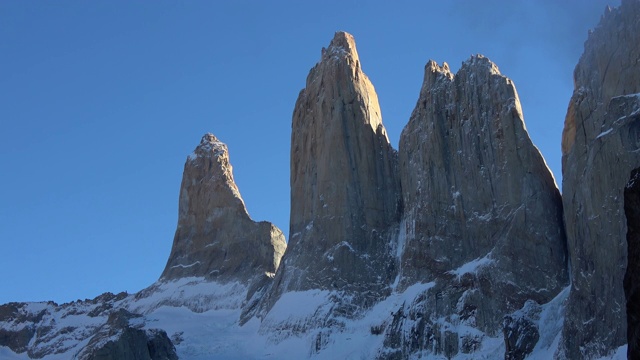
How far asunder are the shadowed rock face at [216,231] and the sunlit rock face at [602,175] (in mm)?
68287

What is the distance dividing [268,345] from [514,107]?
1455 inches

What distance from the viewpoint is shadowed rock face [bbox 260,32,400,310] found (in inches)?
4803

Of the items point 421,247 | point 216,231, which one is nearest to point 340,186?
point 421,247

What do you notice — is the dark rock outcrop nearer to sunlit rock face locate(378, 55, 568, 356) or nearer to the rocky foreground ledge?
the rocky foreground ledge

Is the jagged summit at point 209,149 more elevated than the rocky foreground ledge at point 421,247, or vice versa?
the jagged summit at point 209,149

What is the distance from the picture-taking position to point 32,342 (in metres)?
151

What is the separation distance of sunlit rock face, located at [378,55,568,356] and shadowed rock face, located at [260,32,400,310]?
17.7ft

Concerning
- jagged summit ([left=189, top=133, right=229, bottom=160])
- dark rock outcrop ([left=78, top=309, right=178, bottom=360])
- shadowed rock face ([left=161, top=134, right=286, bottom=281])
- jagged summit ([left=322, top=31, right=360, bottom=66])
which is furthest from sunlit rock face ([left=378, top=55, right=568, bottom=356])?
jagged summit ([left=189, top=133, right=229, bottom=160])

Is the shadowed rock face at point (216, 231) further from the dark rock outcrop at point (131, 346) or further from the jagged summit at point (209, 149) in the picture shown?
the dark rock outcrop at point (131, 346)

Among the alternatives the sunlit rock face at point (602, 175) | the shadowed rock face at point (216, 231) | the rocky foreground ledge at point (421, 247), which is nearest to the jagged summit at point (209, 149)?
the shadowed rock face at point (216, 231)

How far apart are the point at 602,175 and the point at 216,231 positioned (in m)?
85.6

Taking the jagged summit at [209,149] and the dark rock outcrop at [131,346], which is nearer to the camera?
the dark rock outcrop at [131,346]

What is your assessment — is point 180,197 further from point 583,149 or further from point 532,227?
point 583,149

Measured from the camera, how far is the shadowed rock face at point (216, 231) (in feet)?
507
